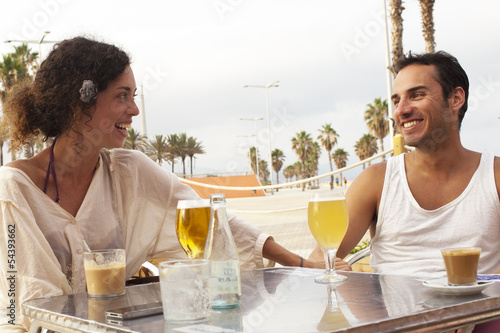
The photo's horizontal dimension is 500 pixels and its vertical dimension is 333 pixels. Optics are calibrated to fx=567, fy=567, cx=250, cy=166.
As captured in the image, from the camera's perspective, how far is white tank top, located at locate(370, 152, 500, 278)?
101 inches

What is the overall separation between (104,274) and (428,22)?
12628 millimetres

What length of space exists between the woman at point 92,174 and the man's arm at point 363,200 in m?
0.48

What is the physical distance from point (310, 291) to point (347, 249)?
1.33m

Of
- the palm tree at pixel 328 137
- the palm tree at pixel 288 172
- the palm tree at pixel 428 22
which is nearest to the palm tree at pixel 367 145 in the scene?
the palm tree at pixel 328 137

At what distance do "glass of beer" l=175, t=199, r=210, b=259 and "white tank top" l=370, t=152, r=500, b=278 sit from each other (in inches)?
46.7

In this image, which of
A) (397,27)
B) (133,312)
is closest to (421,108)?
(133,312)

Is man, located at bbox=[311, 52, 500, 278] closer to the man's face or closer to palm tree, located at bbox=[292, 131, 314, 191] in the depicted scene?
the man's face

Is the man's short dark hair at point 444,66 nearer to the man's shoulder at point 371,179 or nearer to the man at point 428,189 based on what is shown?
the man at point 428,189

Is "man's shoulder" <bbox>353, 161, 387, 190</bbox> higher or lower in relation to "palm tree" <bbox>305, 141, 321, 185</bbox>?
lower

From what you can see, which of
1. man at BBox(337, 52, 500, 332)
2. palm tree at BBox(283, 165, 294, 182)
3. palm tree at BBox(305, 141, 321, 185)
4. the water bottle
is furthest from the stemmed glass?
palm tree at BBox(283, 165, 294, 182)

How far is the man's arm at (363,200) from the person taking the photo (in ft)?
9.14

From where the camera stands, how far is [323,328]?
1.10 m

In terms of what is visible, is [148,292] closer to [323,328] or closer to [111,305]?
[111,305]

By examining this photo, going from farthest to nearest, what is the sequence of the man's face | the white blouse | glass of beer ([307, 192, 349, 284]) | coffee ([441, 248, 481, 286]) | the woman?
1. the man's face
2. the woman
3. the white blouse
4. glass of beer ([307, 192, 349, 284])
5. coffee ([441, 248, 481, 286])
